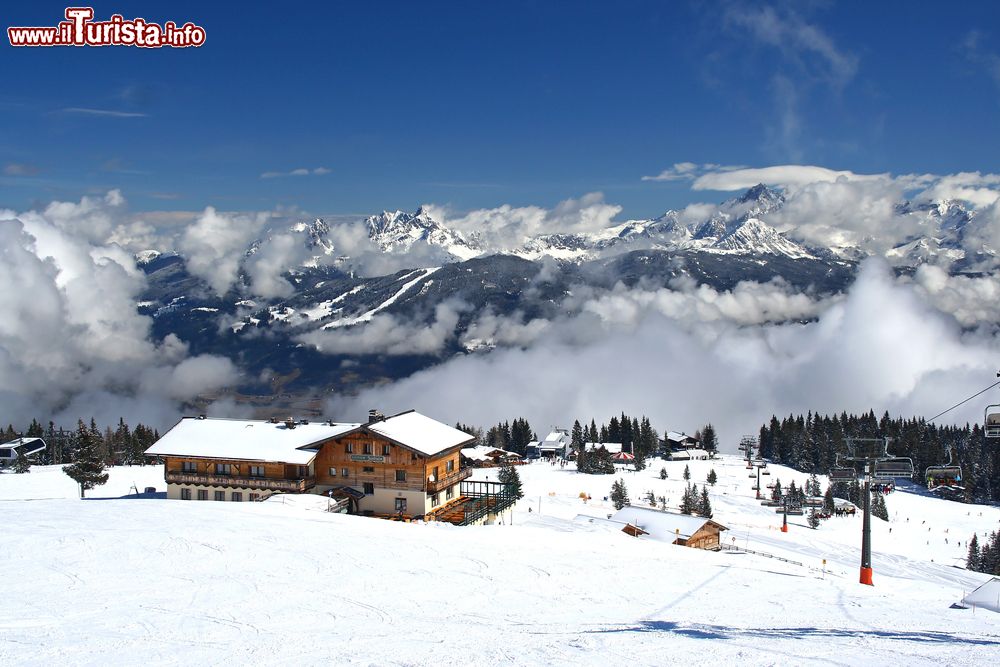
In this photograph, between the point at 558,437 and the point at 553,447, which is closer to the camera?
the point at 553,447

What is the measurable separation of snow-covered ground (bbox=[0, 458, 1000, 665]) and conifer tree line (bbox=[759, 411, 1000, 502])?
97763 millimetres

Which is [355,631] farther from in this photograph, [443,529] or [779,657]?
[443,529]

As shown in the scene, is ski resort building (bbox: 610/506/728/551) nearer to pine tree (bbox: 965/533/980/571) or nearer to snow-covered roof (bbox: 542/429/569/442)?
pine tree (bbox: 965/533/980/571)

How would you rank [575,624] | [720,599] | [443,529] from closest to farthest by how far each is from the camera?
[575,624] < [720,599] < [443,529]

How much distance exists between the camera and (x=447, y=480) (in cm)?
5447

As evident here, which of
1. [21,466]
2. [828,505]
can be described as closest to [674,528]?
[828,505]

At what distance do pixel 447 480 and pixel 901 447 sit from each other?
126 m

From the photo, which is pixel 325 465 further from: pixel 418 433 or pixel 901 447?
pixel 901 447

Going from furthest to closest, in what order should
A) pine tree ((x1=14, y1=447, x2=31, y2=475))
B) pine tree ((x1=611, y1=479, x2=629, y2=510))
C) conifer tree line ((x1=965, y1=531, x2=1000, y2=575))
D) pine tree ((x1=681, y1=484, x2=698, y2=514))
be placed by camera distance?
pine tree ((x1=611, y1=479, x2=629, y2=510))
pine tree ((x1=681, y1=484, x2=698, y2=514))
pine tree ((x1=14, y1=447, x2=31, y2=475))
conifer tree line ((x1=965, y1=531, x2=1000, y2=575))

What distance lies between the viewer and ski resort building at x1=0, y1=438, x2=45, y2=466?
8262 cm

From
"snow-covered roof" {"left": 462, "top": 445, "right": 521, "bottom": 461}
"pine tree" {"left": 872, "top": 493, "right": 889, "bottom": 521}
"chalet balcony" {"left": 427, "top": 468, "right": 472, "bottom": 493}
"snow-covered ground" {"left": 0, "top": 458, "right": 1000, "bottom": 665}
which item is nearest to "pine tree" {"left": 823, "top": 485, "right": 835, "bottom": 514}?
"pine tree" {"left": 872, "top": 493, "right": 889, "bottom": 521}

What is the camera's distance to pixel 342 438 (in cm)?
5238

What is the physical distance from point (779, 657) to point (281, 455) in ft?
139

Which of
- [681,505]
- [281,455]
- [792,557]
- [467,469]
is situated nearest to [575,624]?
[281,455]
